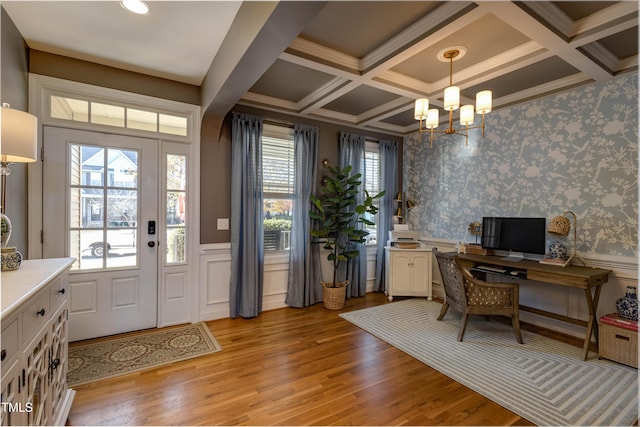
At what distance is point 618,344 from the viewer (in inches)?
100

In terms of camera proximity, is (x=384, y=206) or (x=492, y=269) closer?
(x=492, y=269)

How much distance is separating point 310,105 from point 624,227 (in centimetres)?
349

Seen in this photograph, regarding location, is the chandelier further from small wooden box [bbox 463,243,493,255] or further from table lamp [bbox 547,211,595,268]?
small wooden box [bbox 463,243,493,255]

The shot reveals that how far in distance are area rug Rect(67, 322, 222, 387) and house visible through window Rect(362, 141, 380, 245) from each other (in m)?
2.81

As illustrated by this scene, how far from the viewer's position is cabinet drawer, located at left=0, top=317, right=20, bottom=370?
104 centimetres

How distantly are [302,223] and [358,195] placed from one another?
3.40ft

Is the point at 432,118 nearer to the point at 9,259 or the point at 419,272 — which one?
the point at 419,272

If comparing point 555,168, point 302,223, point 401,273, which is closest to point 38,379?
point 302,223

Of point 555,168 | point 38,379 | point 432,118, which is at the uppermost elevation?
point 432,118

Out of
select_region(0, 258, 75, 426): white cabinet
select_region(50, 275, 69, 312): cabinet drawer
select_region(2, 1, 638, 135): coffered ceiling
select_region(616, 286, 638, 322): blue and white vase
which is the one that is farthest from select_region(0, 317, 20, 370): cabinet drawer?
select_region(616, 286, 638, 322): blue and white vase

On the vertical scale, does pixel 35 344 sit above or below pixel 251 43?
below

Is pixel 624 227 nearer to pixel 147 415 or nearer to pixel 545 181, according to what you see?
pixel 545 181

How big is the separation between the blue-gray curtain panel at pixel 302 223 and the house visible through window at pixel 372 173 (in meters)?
1.05

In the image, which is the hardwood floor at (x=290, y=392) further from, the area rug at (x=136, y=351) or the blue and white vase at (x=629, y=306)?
the blue and white vase at (x=629, y=306)
